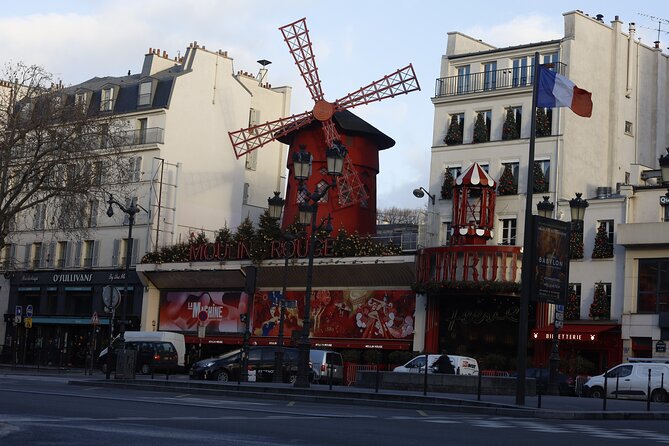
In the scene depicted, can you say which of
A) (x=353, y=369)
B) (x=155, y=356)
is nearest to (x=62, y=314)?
Result: (x=155, y=356)

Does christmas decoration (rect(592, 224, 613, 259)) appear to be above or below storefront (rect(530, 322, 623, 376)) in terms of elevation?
above

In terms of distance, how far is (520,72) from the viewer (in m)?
46.0

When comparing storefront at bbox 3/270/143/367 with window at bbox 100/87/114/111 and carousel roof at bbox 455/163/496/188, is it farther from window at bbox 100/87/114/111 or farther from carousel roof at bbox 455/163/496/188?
carousel roof at bbox 455/163/496/188

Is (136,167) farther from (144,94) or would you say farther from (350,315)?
(350,315)

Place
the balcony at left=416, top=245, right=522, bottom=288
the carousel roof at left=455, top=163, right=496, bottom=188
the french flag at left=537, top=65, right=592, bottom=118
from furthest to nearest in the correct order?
the carousel roof at left=455, top=163, right=496, bottom=188 → the balcony at left=416, top=245, right=522, bottom=288 → the french flag at left=537, top=65, right=592, bottom=118

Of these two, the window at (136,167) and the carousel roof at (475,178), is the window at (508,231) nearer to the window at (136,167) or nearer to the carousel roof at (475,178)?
the carousel roof at (475,178)

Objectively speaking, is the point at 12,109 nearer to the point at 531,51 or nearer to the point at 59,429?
the point at 531,51

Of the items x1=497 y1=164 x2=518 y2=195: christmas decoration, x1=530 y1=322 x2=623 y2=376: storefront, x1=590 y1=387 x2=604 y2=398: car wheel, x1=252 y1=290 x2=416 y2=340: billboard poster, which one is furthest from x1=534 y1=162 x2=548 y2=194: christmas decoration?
x1=590 y1=387 x2=604 y2=398: car wheel

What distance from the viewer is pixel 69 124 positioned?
141 feet

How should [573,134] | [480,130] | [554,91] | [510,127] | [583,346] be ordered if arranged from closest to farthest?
[554,91], [583,346], [573,134], [510,127], [480,130]

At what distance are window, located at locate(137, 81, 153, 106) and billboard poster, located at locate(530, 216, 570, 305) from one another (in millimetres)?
37736

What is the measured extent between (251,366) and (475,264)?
9916 mm

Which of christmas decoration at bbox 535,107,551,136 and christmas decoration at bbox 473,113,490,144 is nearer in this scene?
christmas decoration at bbox 535,107,551,136

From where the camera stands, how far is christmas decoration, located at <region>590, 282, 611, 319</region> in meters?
41.3
